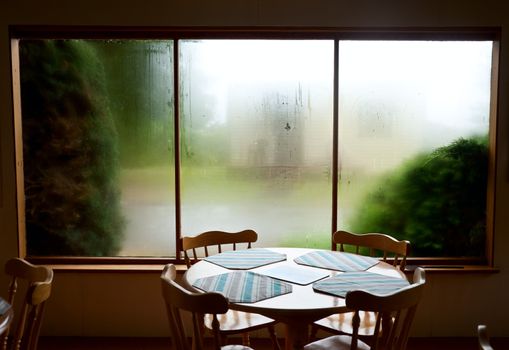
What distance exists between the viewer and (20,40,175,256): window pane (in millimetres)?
3240

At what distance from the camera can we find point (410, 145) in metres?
3.28

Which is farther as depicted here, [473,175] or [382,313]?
[473,175]

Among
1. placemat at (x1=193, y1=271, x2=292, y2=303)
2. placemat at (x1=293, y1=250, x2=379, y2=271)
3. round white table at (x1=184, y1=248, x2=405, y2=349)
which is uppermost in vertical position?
placemat at (x1=293, y1=250, x2=379, y2=271)

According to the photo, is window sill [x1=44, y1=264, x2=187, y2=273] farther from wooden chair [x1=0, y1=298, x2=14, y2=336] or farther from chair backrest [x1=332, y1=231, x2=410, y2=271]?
wooden chair [x1=0, y1=298, x2=14, y2=336]

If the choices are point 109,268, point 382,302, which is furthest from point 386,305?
point 109,268

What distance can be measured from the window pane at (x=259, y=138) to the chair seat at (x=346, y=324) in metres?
0.98

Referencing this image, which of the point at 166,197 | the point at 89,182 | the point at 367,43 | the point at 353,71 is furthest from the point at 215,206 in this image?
the point at 367,43

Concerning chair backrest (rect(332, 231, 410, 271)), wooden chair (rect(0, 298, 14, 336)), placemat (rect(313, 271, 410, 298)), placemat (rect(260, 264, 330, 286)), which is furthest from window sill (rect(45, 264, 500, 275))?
wooden chair (rect(0, 298, 14, 336))

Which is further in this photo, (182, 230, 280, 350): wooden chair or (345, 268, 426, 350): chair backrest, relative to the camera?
(182, 230, 280, 350): wooden chair

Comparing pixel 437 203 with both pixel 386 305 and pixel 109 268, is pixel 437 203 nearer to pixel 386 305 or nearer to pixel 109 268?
pixel 386 305

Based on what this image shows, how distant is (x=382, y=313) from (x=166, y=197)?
Answer: 6.53ft

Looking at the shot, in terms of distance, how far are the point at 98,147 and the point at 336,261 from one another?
6.42 ft

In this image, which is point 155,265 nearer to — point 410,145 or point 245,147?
point 245,147

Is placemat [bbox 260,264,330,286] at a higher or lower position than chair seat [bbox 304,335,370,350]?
higher
